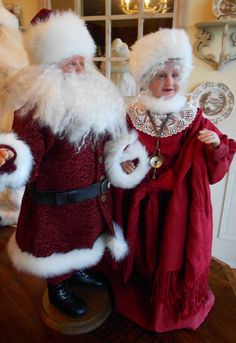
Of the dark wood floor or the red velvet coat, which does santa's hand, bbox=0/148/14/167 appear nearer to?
the red velvet coat

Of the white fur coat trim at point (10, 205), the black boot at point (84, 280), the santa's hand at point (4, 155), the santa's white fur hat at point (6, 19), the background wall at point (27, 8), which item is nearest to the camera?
the santa's hand at point (4, 155)

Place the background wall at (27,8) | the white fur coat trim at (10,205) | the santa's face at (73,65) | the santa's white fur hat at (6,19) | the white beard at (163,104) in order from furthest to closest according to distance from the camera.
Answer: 1. the background wall at (27,8)
2. the white fur coat trim at (10,205)
3. the santa's white fur hat at (6,19)
4. the white beard at (163,104)
5. the santa's face at (73,65)

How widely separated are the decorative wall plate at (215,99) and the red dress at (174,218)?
73cm

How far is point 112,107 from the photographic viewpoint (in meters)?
0.77

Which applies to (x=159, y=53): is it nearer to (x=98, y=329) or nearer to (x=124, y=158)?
(x=124, y=158)

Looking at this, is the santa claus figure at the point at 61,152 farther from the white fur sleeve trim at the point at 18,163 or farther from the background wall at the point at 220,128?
the background wall at the point at 220,128

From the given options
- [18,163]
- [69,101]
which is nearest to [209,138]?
[69,101]

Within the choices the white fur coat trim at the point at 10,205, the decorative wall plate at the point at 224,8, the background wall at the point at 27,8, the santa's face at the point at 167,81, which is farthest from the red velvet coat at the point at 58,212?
the background wall at the point at 27,8

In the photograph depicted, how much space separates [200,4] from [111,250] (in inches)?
49.9

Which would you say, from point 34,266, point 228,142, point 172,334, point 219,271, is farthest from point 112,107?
point 219,271

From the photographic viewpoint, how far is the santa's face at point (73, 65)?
0.73 m

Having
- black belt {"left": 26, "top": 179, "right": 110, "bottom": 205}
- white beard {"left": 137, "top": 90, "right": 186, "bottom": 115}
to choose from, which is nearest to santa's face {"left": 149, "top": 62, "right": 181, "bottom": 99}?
white beard {"left": 137, "top": 90, "right": 186, "bottom": 115}

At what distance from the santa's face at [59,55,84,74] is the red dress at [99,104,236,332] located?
8.6 inches

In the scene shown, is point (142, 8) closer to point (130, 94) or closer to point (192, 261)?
point (130, 94)
